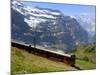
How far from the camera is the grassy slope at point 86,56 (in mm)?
2855

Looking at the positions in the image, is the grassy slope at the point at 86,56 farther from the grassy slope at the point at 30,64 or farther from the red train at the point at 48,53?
the grassy slope at the point at 30,64

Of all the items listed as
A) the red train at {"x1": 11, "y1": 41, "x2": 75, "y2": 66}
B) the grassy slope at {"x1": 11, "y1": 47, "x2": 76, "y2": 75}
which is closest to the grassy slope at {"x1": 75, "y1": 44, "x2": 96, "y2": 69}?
the red train at {"x1": 11, "y1": 41, "x2": 75, "y2": 66}

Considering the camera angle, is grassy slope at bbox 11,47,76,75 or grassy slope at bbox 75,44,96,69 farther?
grassy slope at bbox 75,44,96,69

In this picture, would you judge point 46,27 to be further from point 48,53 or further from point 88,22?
point 88,22

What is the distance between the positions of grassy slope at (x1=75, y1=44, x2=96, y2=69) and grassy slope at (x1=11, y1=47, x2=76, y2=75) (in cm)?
26

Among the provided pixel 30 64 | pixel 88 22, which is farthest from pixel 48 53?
pixel 88 22

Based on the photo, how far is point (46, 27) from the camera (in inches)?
107

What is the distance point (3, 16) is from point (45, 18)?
547mm

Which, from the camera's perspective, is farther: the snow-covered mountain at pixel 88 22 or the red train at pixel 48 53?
the snow-covered mountain at pixel 88 22

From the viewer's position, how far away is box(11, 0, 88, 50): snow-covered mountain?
8.48 feet

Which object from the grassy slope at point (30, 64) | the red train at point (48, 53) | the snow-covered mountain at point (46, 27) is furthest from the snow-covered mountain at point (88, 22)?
the grassy slope at point (30, 64)

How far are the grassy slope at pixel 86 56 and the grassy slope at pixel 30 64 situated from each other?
0.26 meters

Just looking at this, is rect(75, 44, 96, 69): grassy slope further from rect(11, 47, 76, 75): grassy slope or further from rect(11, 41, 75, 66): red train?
rect(11, 47, 76, 75): grassy slope

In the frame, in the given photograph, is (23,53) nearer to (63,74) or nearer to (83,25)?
(63,74)
